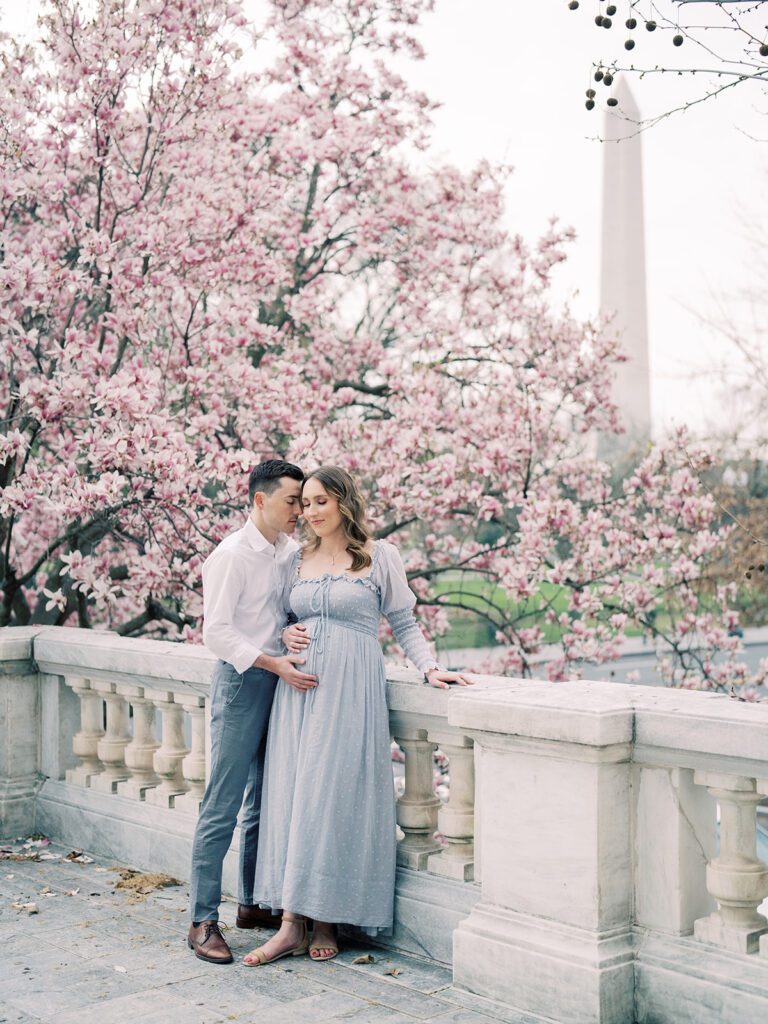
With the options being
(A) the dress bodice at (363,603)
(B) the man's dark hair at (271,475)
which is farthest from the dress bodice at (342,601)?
(B) the man's dark hair at (271,475)

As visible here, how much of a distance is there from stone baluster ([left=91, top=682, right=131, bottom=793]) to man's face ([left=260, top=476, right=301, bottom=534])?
2.03m

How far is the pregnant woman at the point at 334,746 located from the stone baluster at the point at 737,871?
1264mm

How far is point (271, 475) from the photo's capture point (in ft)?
17.6

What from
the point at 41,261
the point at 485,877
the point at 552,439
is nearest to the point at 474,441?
the point at 552,439

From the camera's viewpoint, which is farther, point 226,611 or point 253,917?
point 253,917

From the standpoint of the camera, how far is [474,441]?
10586 millimetres

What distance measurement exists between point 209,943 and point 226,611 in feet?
4.33

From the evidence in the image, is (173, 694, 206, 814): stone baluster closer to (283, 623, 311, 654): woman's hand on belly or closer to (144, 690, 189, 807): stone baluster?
(144, 690, 189, 807): stone baluster

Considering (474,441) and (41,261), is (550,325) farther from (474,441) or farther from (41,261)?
(41,261)

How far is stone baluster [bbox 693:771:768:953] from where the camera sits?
418cm

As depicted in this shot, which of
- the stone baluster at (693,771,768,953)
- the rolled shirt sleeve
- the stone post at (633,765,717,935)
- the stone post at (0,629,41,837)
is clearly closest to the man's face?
the rolled shirt sleeve

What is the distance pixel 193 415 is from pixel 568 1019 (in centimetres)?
593

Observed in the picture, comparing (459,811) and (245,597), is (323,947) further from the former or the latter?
(245,597)

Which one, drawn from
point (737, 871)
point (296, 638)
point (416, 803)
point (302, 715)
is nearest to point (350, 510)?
point (296, 638)
